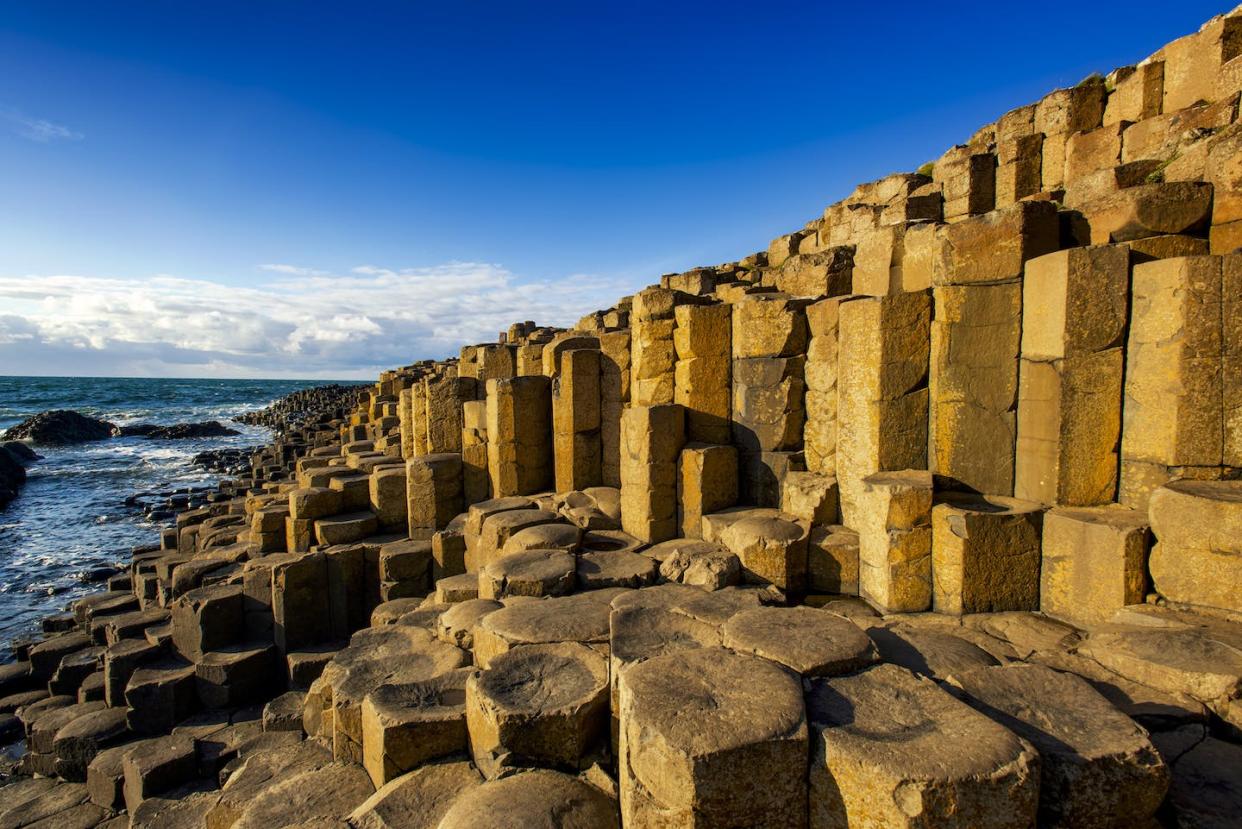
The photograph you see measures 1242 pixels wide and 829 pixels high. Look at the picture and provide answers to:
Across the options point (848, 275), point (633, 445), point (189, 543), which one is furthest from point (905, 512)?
point (189, 543)

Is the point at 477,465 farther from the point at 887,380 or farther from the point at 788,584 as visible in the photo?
the point at 887,380

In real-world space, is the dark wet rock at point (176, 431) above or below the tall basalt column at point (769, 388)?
below

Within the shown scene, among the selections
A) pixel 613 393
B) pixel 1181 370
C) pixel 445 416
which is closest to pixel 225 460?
pixel 445 416

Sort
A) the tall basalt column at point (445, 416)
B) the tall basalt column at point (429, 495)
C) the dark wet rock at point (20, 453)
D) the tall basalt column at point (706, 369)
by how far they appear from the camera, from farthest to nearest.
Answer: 1. the dark wet rock at point (20, 453)
2. the tall basalt column at point (445, 416)
3. the tall basalt column at point (429, 495)
4. the tall basalt column at point (706, 369)

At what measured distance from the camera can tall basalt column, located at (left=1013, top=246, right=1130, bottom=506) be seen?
14.9ft

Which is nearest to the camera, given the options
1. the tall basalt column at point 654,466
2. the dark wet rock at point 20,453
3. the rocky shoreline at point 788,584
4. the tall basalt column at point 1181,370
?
the rocky shoreline at point 788,584

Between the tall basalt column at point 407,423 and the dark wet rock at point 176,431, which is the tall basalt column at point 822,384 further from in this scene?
the dark wet rock at point 176,431

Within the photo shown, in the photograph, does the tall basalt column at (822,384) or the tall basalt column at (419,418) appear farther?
the tall basalt column at (419,418)

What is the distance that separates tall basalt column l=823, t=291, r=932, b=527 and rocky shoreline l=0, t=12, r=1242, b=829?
0.03 metres

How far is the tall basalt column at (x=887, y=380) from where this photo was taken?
518cm

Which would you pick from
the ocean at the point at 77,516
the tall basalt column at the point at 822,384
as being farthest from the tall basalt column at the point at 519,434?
the ocean at the point at 77,516

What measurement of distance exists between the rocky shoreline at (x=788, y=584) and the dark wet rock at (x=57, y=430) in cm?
3992

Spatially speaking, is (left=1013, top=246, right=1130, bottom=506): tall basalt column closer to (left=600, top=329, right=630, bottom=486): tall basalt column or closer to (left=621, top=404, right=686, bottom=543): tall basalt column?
(left=621, top=404, right=686, bottom=543): tall basalt column

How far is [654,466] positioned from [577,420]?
176 centimetres
